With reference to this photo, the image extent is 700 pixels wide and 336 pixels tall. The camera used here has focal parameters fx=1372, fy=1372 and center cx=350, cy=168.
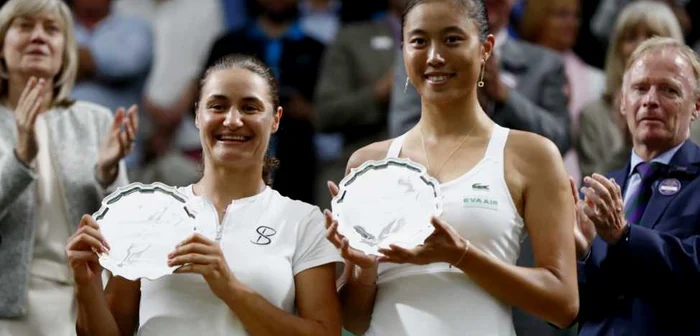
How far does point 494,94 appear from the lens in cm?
511

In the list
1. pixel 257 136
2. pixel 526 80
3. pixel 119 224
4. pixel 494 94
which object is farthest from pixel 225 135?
pixel 526 80

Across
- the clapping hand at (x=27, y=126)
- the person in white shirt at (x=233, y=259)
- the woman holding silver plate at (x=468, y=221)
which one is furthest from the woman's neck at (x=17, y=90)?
the woman holding silver plate at (x=468, y=221)

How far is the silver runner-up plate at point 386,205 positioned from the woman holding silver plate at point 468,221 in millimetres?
48

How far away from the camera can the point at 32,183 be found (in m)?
4.32

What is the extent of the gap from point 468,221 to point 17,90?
76.7 inches

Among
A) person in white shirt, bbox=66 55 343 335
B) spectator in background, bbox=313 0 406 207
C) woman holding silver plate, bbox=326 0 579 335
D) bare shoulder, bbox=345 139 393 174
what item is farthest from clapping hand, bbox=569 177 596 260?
spectator in background, bbox=313 0 406 207

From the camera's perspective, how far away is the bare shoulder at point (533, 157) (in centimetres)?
336

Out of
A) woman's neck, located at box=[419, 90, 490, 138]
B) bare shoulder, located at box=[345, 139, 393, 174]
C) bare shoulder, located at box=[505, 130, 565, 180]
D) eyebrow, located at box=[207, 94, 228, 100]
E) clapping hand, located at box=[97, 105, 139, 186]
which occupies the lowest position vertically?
clapping hand, located at box=[97, 105, 139, 186]

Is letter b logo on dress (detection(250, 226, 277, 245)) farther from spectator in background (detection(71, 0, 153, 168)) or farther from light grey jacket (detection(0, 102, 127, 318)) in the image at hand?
spectator in background (detection(71, 0, 153, 168))

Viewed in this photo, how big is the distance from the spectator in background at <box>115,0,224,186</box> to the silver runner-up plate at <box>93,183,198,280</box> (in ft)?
9.75

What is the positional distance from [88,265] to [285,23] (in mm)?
3178

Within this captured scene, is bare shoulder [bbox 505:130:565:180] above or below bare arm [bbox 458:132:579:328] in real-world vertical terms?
above

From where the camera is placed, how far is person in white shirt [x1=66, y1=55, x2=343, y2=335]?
130 inches

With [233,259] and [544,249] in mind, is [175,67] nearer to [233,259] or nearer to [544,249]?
[233,259]
